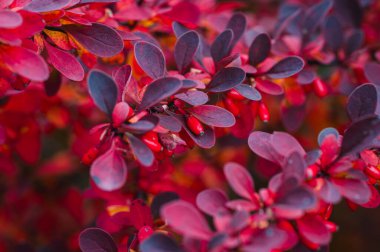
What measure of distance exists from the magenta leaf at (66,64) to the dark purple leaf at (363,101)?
0.44 metres

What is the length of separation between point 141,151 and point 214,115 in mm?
152

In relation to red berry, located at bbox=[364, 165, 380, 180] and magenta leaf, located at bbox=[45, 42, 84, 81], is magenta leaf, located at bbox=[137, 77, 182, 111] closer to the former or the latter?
magenta leaf, located at bbox=[45, 42, 84, 81]

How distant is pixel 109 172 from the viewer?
650mm

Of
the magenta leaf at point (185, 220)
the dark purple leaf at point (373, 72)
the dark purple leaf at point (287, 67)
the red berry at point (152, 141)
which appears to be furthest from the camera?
the dark purple leaf at point (373, 72)

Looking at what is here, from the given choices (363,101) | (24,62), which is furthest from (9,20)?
(363,101)

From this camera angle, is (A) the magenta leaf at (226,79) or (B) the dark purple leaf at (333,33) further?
(B) the dark purple leaf at (333,33)

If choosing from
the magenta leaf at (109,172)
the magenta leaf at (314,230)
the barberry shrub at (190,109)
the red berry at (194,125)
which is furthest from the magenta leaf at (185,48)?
the magenta leaf at (314,230)

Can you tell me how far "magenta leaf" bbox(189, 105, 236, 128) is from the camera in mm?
746

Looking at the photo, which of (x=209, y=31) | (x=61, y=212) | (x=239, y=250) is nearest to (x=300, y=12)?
(x=209, y=31)

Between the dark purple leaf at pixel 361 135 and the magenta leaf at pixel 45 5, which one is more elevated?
the magenta leaf at pixel 45 5

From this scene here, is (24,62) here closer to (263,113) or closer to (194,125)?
(194,125)

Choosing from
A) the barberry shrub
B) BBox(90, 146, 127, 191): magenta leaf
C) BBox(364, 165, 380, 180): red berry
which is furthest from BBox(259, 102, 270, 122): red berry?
BBox(90, 146, 127, 191): magenta leaf

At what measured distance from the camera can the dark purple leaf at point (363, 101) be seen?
75 cm

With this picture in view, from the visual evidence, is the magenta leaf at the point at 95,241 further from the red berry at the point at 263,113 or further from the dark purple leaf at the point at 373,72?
the dark purple leaf at the point at 373,72
